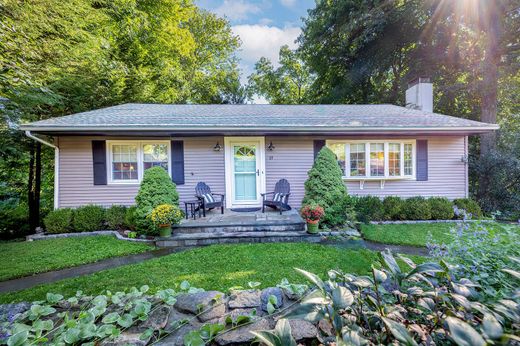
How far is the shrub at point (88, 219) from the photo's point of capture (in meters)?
5.81

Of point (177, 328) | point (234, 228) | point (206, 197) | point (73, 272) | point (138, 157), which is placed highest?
point (138, 157)

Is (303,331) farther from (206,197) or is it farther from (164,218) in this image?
(206,197)

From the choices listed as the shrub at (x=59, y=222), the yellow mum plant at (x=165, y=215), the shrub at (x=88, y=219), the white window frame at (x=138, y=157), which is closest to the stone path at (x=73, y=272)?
the yellow mum plant at (x=165, y=215)

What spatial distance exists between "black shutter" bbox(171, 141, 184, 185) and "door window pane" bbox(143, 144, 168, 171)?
0.27 metres

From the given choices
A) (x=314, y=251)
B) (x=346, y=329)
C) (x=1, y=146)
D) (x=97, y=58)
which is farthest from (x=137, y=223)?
(x=97, y=58)

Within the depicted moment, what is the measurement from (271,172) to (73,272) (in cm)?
495

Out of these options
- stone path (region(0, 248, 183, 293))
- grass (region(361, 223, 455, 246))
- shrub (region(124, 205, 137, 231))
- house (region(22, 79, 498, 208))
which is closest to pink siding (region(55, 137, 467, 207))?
house (region(22, 79, 498, 208))

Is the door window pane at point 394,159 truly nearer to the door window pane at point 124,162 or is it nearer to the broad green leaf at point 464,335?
Answer: the broad green leaf at point 464,335

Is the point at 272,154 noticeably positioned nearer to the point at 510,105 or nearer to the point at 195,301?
the point at 195,301

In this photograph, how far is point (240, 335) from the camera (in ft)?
4.27

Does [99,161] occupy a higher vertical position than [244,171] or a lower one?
higher

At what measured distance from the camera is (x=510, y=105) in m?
11.4

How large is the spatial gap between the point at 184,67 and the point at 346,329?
19080 millimetres

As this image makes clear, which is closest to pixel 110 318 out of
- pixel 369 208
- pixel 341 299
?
pixel 341 299
